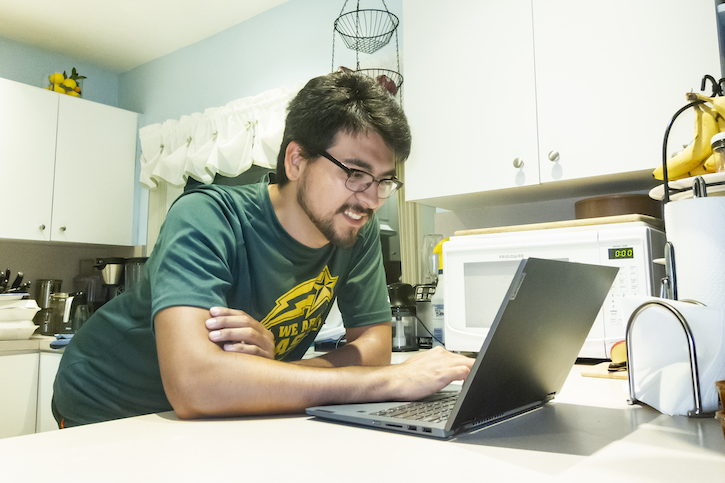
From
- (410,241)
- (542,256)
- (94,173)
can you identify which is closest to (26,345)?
(94,173)

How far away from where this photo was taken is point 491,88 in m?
1.80

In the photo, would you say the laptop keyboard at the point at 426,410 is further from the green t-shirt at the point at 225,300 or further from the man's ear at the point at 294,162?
the man's ear at the point at 294,162

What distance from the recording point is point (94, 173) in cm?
351

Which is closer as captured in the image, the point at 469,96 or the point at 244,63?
the point at 469,96

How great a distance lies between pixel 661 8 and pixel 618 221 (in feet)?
2.04

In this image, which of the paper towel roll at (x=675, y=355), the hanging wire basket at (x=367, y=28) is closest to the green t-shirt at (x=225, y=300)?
the paper towel roll at (x=675, y=355)

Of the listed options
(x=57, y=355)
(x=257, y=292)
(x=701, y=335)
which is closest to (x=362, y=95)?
(x=257, y=292)

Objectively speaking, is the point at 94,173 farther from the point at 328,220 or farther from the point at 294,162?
the point at 328,220

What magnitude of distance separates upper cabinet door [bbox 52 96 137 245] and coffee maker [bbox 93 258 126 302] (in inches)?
7.5

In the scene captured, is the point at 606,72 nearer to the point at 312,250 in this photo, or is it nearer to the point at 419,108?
the point at 419,108

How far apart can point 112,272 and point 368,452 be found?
3.36 metres

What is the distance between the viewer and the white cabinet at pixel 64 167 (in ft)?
10.2

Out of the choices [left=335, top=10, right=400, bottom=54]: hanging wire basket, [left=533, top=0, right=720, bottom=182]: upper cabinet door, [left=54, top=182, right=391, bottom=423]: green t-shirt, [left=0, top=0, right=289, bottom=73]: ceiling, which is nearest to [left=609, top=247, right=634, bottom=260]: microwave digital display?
[left=533, top=0, right=720, bottom=182]: upper cabinet door

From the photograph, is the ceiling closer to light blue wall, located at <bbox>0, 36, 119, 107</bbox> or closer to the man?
light blue wall, located at <bbox>0, 36, 119, 107</bbox>
